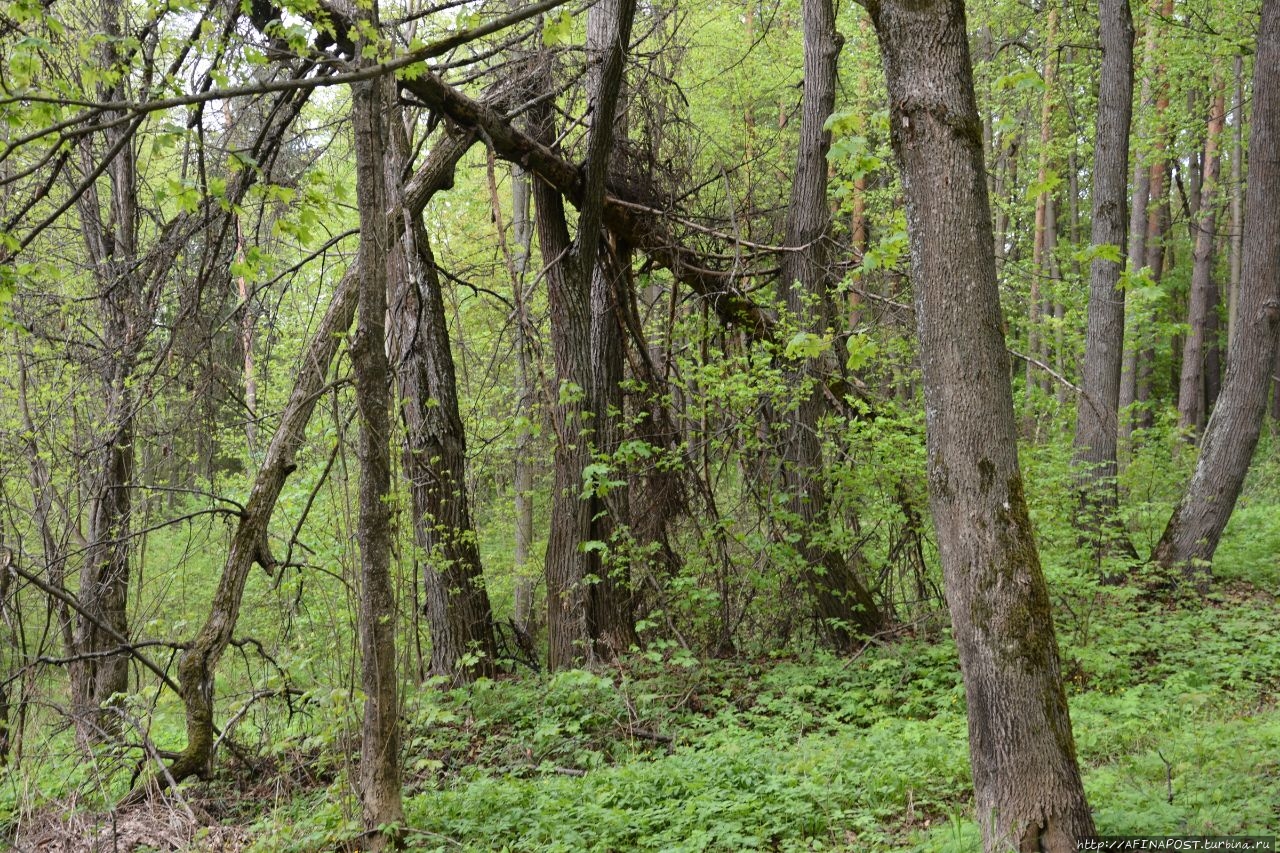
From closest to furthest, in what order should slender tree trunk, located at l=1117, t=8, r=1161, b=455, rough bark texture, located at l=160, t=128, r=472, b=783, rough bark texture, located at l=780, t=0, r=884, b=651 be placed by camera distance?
rough bark texture, located at l=160, t=128, r=472, b=783 → rough bark texture, located at l=780, t=0, r=884, b=651 → slender tree trunk, located at l=1117, t=8, r=1161, b=455

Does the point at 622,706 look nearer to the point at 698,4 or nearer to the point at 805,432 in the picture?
the point at 805,432

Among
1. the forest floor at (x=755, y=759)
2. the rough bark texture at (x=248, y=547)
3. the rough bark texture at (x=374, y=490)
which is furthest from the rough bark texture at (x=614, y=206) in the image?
the forest floor at (x=755, y=759)

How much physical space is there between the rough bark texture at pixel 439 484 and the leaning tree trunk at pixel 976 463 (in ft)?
16.2

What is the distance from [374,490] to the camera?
4.30 meters

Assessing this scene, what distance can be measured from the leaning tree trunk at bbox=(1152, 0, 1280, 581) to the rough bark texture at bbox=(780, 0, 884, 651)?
3629mm

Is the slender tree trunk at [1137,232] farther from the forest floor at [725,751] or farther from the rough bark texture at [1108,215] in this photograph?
the forest floor at [725,751]

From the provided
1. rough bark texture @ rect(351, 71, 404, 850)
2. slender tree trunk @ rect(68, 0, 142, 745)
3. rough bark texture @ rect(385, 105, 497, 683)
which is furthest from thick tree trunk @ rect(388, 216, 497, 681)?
rough bark texture @ rect(351, 71, 404, 850)

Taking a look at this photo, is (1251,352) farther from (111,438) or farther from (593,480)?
(111,438)

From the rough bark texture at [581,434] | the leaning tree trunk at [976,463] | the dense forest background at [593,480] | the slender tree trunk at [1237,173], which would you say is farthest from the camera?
the slender tree trunk at [1237,173]

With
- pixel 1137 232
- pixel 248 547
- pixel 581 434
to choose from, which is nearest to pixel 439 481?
pixel 581 434

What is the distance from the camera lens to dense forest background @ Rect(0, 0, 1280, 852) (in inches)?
136

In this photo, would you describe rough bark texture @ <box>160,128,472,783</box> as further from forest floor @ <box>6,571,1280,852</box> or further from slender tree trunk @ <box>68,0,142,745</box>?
slender tree trunk @ <box>68,0,142,745</box>

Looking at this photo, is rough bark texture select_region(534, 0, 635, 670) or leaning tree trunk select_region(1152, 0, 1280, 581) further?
leaning tree trunk select_region(1152, 0, 1280, 581)

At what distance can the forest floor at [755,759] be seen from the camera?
421cm
